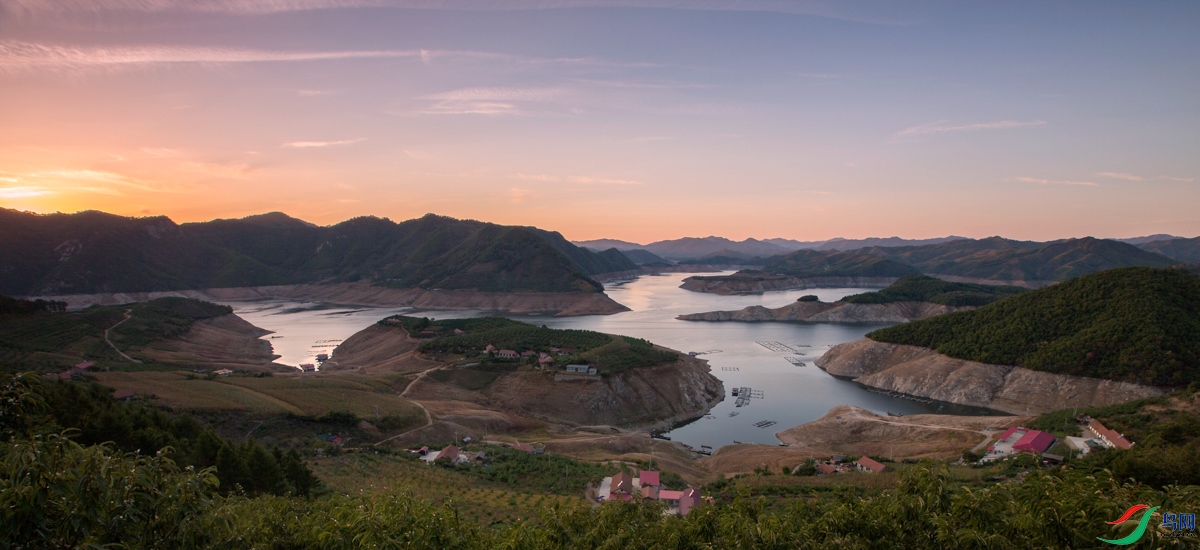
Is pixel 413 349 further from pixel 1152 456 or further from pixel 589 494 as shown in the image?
pixel 1152 456

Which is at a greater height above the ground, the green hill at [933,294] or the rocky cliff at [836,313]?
the green hill at [933,294]

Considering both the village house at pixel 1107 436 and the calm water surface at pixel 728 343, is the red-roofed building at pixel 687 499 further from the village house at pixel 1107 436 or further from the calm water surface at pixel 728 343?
the village house at pixel 1107 436

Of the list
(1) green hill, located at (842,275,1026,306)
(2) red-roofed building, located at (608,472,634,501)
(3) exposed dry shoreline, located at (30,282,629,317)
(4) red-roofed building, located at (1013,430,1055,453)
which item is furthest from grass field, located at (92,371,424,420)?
(1) green hill, located at (842,275,1026,306)

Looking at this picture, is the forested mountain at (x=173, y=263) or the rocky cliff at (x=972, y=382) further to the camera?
the forested mountain at (x=173, y=263)

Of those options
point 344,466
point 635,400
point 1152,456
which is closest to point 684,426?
point 635,400

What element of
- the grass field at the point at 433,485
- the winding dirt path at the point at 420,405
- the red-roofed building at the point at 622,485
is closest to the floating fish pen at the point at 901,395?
the red-roofed building at the point at 622,485

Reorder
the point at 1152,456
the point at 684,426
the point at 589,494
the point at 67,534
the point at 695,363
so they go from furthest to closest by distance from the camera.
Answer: the point at 695,363
the point at 684,426
the point at 589,494
the point at 1152,456
the point at 67,534

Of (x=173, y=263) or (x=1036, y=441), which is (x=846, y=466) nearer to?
(x=1036, y=441)
